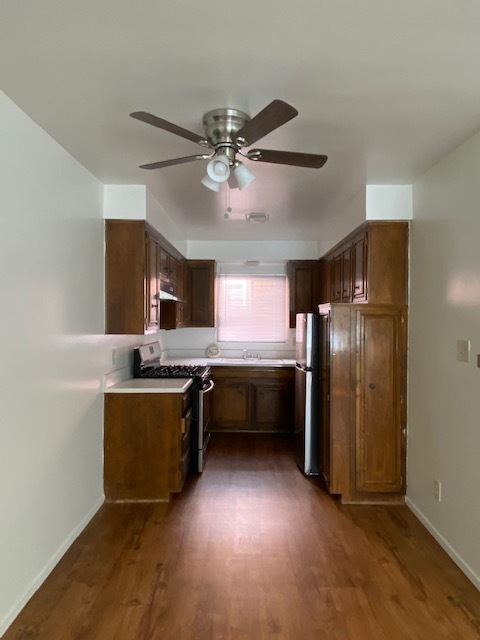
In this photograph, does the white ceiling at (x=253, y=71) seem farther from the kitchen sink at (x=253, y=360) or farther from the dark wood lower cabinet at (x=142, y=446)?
the kitchen sink at (x=253, y=360)

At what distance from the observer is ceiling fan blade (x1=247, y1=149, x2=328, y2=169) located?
191 cm

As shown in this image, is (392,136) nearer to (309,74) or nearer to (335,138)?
(335,138)

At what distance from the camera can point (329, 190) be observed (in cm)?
334

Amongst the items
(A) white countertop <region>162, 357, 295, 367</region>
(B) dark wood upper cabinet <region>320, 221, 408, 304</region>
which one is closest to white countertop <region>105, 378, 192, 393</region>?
(A) white countertop <region>162, 357, 295, 367</region>

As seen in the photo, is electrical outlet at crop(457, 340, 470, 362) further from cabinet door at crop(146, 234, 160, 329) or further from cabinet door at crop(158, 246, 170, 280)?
cabinet door at crop(158, 246, 170, 280)

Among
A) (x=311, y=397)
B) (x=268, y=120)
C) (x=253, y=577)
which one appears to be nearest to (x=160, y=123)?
(x=268, y=120)

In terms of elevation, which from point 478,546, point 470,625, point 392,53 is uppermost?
point 392,53

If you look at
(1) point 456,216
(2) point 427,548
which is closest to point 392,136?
(1) point 456,216

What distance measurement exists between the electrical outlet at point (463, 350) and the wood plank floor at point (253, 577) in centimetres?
121

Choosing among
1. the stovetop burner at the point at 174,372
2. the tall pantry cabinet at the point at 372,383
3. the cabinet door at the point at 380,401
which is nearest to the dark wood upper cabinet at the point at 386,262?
the tall pantry cabinet at the point at 372,383

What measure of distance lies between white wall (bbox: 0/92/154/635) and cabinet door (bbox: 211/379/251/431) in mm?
2110

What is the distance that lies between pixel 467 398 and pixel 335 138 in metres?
1.68

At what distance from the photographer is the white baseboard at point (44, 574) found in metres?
1.91

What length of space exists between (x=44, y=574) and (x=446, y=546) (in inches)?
93.0
